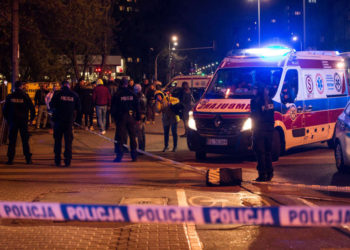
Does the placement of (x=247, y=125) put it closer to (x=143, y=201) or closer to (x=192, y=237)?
(x=143, y=201)

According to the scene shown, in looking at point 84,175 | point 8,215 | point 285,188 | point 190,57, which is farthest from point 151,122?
point 190,57

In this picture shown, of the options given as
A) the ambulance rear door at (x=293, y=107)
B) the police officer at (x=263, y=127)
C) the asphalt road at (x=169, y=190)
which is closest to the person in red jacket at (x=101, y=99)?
the asphalt road at (x=169, y=190)

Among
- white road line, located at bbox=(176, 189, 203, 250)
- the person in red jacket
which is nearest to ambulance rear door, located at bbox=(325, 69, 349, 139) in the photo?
the person in red jacket

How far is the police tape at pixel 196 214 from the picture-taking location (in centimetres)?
409

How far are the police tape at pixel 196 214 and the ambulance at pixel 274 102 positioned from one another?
8158 mm

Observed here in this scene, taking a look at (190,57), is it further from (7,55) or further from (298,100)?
(298,100)

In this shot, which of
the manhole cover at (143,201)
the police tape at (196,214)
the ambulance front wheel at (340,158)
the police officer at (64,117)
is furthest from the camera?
the police officer at (64,117)

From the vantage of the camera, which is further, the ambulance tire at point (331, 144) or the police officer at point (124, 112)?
the ambulance tire at point (331, 144)

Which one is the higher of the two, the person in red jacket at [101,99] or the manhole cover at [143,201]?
the person in red jacket at [101,99]

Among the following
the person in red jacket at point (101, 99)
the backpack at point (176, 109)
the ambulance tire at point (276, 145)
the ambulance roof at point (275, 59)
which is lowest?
the ambulance tire at point (276, 145)

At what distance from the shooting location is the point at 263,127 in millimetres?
10266

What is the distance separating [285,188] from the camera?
32.0 ft

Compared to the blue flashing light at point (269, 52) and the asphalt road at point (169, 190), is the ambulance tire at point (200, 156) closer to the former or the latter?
the asphalt road at point (169, 190)

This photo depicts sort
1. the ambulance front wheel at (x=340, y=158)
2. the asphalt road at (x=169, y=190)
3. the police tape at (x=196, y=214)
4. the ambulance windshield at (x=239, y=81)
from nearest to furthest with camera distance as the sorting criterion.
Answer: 1. the police tape at (x=196, y=214)
2. the asphalt road at (x=169, y=190)
3. the ambulance front wheel at (x=340, y=158)
4. the ambulance windshield at (x=239, y=81)
